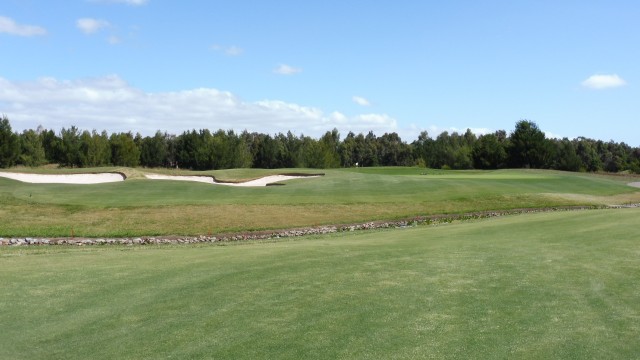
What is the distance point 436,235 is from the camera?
778 inches

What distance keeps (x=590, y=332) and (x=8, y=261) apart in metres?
15.7

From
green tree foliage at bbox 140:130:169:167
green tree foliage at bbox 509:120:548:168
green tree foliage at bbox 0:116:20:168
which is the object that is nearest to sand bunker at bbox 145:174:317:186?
green tree foliage at bbox 0:116:20:168

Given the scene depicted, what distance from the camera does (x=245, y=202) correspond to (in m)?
35.8

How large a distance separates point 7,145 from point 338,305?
3034 inches

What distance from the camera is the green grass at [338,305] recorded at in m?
7.35

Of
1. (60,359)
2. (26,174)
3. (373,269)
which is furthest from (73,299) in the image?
(26,174)

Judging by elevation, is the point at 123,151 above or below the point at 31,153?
above

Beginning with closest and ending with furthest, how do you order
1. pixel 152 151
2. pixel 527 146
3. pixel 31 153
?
pixel 31 153, pixel 527 146, pixel 152 151

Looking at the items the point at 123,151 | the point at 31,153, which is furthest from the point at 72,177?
the point at 123,151

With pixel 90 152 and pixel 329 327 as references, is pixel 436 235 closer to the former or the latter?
pixel 329 327

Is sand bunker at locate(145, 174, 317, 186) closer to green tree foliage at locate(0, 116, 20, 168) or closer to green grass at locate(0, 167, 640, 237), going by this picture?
green grass at locate(0, 167, 640, 237)

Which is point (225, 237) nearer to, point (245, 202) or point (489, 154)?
point (245, 202)

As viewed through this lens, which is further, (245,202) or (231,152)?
(231,152)

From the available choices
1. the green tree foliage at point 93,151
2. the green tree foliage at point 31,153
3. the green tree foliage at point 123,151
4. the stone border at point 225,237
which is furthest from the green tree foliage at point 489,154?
the green tree foliage at point 31,153
